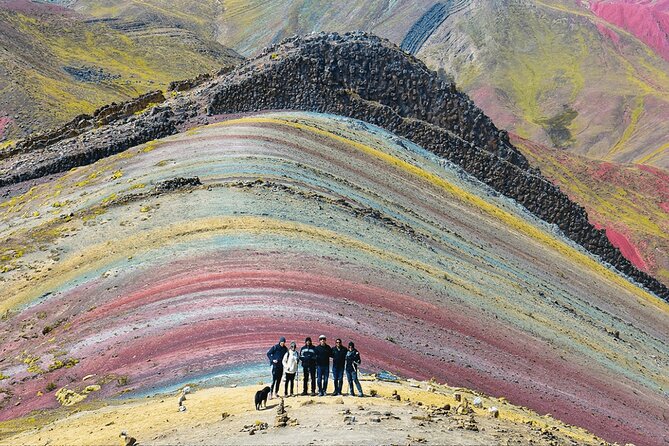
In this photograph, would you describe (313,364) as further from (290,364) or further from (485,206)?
(485,206)

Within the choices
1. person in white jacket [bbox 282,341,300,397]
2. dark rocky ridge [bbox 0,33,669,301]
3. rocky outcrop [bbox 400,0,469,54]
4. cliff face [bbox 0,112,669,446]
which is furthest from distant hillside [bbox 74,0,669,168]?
person in white jacket [bbox 282,341,300,397]

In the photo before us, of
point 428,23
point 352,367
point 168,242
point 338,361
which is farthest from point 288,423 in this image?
point 428,23

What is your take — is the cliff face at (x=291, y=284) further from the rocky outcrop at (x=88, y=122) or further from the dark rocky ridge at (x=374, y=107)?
the rocky outcrop at (x=88, y=122)

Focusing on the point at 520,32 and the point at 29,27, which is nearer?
the point at 29,27

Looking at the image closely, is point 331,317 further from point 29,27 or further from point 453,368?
point 29,27

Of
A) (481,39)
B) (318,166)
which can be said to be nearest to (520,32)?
(481,39)

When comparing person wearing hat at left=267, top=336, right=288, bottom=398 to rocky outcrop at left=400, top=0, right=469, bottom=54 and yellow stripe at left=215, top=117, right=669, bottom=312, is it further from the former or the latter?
rocky outcrop at left=400, top=0, right=469, bottom=54
